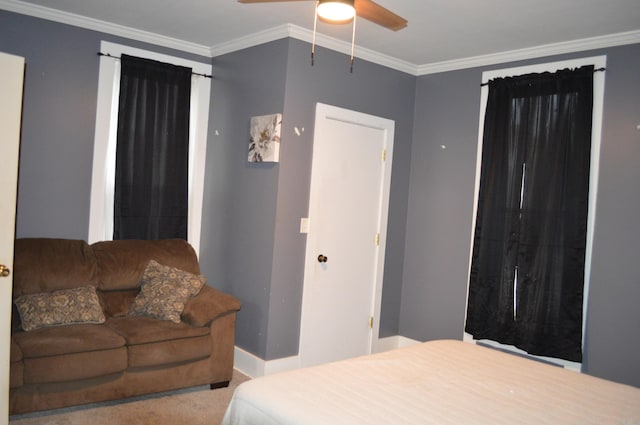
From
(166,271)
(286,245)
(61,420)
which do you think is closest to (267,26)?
(286,245)

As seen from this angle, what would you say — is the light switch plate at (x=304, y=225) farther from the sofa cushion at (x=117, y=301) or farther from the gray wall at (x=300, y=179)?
the sofa cushion at (x=117, y=301)

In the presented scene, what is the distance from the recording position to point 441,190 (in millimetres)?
4707

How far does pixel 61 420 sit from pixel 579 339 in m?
3.41

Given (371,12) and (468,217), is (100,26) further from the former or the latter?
(468,217)

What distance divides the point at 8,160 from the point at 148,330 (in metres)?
1.36

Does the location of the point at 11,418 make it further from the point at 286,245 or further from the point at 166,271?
the point at 286,245

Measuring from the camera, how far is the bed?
1962 mm

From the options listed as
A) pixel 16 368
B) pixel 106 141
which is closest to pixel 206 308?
pixel 16 368

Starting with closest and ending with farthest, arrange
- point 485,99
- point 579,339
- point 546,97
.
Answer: point 579,339
point 546,97
point 485,99

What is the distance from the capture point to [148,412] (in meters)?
3.28

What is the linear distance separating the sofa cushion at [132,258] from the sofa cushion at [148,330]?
0.32 metres

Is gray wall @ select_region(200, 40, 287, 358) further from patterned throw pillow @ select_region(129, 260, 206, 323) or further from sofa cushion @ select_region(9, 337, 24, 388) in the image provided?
sofa cushion @ select_region(9, 337, 24, 388)

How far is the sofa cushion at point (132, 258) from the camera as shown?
12.7 ft

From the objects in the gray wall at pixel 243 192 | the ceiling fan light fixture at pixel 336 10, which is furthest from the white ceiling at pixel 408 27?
the ceiling fan light fixture at pixel 336 10
